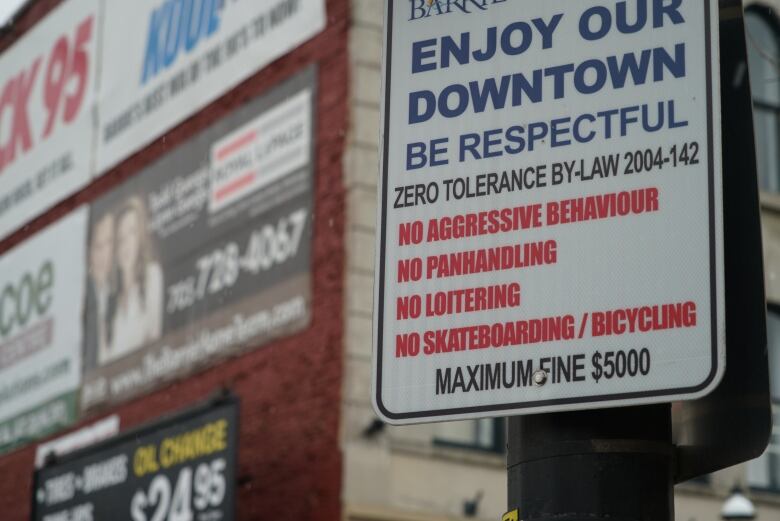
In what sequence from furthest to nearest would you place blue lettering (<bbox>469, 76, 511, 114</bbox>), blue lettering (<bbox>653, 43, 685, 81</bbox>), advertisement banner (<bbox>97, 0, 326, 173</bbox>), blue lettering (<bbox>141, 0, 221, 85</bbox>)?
1. blue lettering (<bbox>141, 0, 221, 85</bbox>)
2. advertisement banner (<bbox>97, 0, 326, 173</bbox>)
3. blue lettering (<bbox>469, 76, 511, 114</bbox>)
4. blue lettering (<bbox>653, 43, 685, 81</bbox>)

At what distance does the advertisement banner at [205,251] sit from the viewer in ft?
51.3

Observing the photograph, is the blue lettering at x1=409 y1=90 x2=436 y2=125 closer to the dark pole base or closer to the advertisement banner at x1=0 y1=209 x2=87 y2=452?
the dark pole base

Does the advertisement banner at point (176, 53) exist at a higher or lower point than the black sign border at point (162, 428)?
higher

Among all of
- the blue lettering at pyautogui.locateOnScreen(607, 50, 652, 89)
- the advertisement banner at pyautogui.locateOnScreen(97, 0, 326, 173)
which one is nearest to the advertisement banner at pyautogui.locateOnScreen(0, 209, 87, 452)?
the advertisement banner at pyautogui.locateOnScreen(97, 0, 326, 173)

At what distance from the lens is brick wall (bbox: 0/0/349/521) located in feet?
47.4

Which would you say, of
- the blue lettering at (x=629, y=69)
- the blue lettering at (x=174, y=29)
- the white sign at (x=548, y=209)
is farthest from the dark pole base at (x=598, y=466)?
the blue lettering at (x=174, y=29)

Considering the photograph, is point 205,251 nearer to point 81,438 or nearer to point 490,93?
point 81,438

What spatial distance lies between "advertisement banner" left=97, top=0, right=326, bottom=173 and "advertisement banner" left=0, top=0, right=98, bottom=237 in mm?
440

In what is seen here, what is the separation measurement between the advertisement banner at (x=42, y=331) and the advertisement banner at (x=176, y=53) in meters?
1.18

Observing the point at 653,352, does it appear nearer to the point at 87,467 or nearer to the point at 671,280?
the point at 671,280

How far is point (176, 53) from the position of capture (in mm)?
18156

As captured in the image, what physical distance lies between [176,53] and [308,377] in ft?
16.1

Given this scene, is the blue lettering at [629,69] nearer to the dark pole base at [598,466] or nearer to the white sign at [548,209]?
the white sign at [548,209]

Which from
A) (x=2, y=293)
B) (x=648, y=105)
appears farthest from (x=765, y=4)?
(x=648, y=105)
